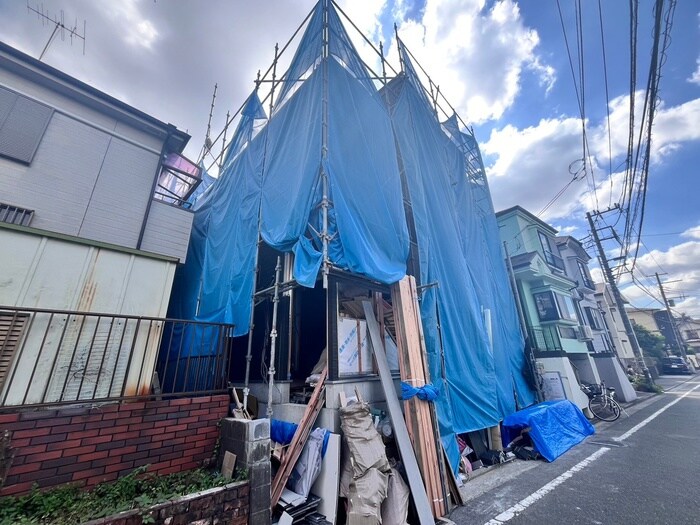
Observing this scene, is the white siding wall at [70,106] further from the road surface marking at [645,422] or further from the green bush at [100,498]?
the road surface marking at [645,422]

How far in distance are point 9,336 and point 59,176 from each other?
3817 mm

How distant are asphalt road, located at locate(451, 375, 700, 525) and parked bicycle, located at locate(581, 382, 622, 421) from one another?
2247 millimetres

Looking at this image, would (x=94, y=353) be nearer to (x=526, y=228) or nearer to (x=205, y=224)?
(x=205, y=224)

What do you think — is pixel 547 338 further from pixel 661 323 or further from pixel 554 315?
pixel 661 323

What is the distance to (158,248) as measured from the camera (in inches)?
232

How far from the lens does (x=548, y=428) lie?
21.2 feet

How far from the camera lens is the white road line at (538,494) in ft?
12.2

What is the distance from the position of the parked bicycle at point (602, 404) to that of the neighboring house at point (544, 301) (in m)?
0.28

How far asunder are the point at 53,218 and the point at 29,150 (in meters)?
1.38

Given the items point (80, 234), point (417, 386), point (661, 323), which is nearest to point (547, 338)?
point (417, 386)

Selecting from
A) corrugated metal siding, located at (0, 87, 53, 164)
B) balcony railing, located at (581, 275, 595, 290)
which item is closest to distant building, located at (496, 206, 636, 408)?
balcony railing, located at (581, 275, 595, 290)

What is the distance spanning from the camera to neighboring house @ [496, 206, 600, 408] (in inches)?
487

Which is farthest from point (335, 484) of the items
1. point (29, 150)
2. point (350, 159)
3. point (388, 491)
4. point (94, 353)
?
point (29, 150)

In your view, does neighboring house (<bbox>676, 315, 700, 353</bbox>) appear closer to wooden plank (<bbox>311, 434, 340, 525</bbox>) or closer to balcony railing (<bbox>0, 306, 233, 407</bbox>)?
wooden plank (<bbox>311, 434, 340, 525</bbox>)
